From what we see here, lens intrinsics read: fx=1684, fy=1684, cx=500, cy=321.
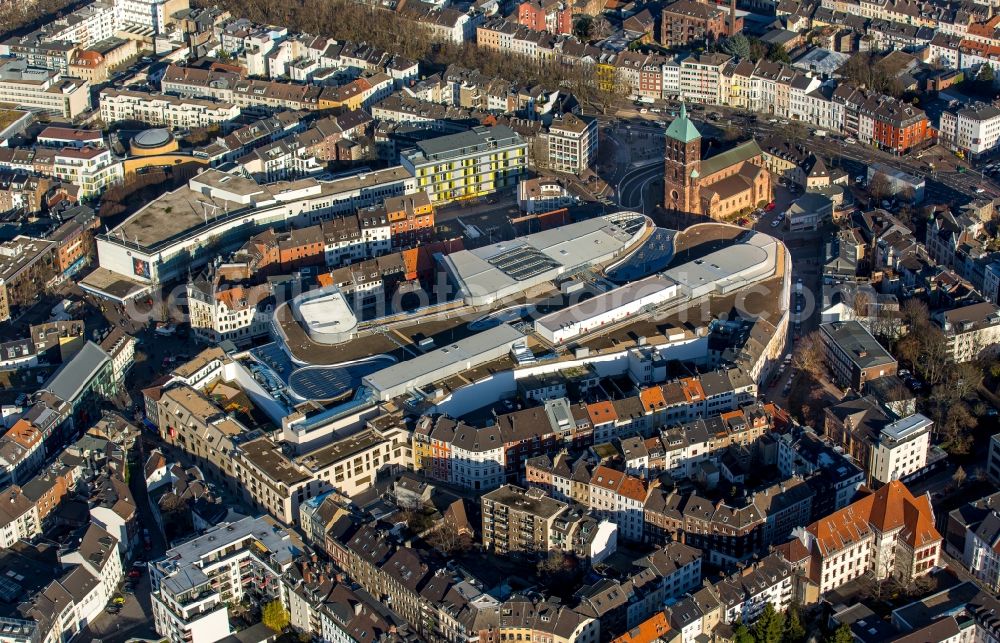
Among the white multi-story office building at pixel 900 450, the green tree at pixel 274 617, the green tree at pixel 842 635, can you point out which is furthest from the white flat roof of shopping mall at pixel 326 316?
the green tree at pixel 842 635

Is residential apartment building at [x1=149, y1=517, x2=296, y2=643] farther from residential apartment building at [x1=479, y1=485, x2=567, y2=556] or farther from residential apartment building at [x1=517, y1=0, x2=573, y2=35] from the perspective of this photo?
residential apartment building at [x1=517, y1=0, x2=573, y2=35]

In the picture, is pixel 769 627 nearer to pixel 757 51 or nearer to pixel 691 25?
pixel 757 51

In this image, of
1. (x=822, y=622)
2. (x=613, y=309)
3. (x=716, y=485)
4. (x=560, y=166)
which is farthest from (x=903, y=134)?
(x=822, y=622)

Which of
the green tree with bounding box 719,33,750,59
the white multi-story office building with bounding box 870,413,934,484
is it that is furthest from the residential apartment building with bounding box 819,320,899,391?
the green tree with bounding box 719,33,750,59

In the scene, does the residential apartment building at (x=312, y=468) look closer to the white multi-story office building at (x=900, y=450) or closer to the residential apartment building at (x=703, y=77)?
the white multi-story office building at (x=900, y=450)

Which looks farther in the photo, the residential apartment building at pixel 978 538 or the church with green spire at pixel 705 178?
the church with green spire at pixel 705 178
